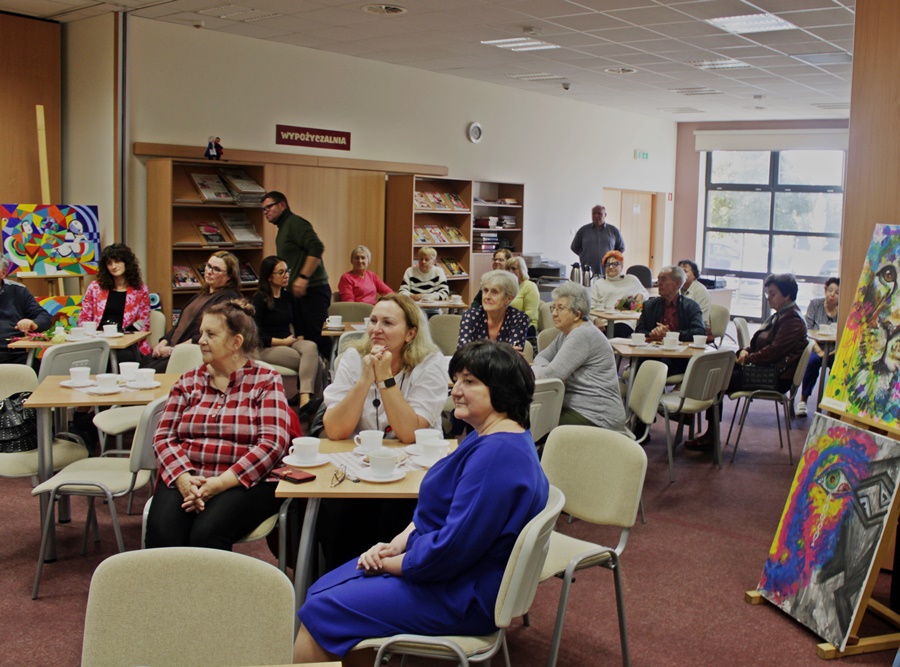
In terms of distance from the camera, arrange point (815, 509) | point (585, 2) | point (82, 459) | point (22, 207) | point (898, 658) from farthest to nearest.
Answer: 1. point (22, 207)
2. point (585, 2)
3. point (82, 459)
4. point (815, 509)
5. point (898, 658)

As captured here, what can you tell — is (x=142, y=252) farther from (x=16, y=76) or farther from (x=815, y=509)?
(x=815, y=509)

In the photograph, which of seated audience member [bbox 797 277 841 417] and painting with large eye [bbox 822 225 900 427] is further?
seated audience member [bbox 797 277 841 417]

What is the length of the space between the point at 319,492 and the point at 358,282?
20.1 ft

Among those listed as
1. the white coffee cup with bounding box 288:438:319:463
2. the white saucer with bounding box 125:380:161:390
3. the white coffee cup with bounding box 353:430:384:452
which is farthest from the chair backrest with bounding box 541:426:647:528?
the white saucer with bounding box 125:380:161:390

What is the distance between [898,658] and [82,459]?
3549 millimetres

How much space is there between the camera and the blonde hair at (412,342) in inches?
147

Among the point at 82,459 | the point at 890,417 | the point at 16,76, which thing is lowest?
Result: the point at 82,459

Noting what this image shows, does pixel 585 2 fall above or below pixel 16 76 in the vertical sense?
above

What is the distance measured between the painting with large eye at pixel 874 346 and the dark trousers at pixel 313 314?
14.7 feet

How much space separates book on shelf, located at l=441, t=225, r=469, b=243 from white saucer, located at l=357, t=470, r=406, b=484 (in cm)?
797

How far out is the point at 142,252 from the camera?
8266 mm

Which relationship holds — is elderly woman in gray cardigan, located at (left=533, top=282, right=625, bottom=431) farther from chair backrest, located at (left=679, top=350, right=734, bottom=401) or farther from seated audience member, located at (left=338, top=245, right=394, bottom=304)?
seated audience member, located at (left=338, top=245, right=394, bottom=304)

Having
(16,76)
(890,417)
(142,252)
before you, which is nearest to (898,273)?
(890,417)

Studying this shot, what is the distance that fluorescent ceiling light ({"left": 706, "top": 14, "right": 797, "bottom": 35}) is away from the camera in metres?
7.48
